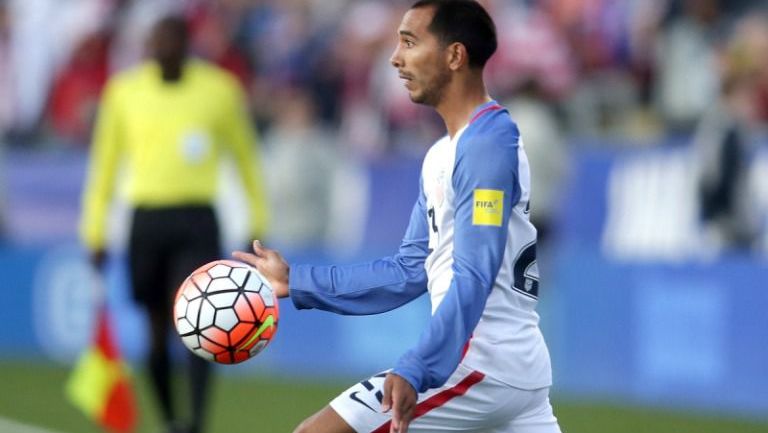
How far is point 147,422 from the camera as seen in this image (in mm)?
11680

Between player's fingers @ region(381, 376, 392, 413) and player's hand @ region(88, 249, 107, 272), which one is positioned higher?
player's fingers @ region(381, 376, 392, 413)

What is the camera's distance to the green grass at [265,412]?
436 inches

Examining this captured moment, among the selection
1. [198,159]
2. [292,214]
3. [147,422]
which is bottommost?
[147,422]

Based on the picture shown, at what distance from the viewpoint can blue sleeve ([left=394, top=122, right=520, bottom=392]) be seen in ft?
16.8

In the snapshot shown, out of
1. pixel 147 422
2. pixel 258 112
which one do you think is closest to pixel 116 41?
pixel 258 112

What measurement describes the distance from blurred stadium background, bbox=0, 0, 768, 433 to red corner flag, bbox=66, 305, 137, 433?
0.57 metres

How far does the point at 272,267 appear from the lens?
19.3ft

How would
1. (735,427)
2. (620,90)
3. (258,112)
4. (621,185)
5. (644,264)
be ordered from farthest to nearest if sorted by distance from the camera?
(258,112), (620,90), (621,185), (644,264), (735,427)

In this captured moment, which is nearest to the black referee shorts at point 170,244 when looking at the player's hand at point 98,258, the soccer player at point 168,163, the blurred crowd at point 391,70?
the soccer player at point 168,163

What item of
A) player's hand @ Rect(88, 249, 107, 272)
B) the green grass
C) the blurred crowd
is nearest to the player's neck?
player's hand @ Rect(88, 249, 107, 272)

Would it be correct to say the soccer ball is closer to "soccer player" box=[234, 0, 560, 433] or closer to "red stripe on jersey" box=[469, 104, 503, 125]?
"soccer player" box=[234, 0, 560, 433]

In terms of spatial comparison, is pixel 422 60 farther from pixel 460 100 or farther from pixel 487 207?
pixel 487 207

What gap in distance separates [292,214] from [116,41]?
373 centimetres

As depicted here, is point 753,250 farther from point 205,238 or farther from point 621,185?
point 205,238
